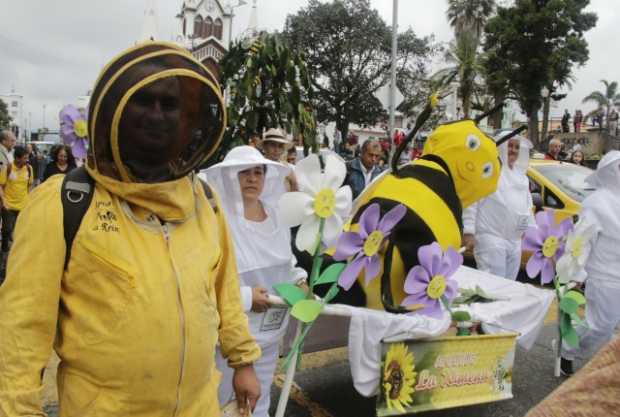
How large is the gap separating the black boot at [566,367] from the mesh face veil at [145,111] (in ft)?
12.5

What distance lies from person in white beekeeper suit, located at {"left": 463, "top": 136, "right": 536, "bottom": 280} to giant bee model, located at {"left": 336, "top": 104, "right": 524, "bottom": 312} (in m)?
0.94

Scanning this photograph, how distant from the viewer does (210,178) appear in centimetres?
305

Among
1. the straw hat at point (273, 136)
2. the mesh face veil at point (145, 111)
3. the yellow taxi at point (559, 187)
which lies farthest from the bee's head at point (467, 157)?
the yellow taxi at point (559, 187)

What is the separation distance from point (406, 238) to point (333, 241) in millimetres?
805

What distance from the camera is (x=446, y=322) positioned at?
3197 mm

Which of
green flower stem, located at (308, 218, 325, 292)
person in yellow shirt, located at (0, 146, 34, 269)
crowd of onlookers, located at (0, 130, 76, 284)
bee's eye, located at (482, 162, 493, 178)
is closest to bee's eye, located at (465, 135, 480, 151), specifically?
bee's eye, located at (482, 162, 493, 178)

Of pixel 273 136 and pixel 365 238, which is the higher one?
pixel 273 136

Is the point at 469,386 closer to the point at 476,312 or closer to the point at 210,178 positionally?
the point at 476,312

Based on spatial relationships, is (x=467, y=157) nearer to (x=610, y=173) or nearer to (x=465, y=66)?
(x=610, y=173)

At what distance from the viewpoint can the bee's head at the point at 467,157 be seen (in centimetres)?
394

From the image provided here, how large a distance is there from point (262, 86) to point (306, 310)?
3.15 m

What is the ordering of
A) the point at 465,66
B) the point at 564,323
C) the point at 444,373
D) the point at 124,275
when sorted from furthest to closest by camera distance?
the point at 465,66 < the point at 564,323 < the point at 444,373 < the point at 124,275

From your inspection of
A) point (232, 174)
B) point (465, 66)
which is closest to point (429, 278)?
point (232, 174)

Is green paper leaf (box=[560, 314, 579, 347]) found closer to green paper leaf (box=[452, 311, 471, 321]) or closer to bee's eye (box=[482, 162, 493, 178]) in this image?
green paper leaf (box=[452, 311, 471, 321])
